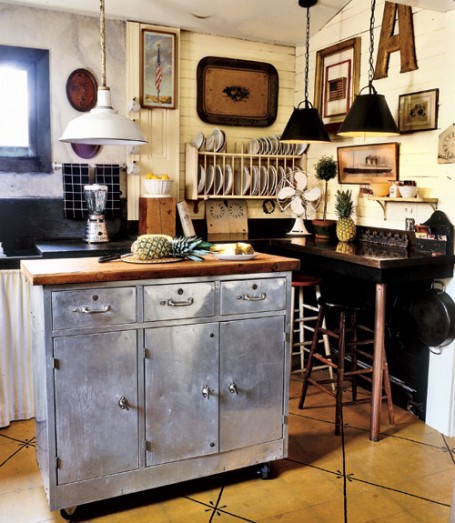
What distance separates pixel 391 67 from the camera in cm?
403

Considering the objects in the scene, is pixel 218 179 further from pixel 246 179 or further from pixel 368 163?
pixel 368 163

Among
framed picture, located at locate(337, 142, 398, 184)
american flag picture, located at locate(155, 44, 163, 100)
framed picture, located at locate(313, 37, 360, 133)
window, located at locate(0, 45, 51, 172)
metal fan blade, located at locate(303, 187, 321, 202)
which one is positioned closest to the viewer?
framed picture, located at locate(337, 142, 398, 184)

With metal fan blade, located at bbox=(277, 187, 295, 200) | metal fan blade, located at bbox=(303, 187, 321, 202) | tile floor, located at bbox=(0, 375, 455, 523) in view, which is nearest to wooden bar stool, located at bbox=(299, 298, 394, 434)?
tile floor, located at bbox=(0, 375, 455, 523)

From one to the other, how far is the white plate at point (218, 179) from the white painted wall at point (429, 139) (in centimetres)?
115

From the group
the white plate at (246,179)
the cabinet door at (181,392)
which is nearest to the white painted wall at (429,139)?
the white plate at (246,179)

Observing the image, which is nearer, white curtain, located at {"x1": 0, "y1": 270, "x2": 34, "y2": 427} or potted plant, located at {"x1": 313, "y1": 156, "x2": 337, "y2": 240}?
white curtain, located at {"x1": 0, "y1": 270, "x2": 34, "y2": 427}

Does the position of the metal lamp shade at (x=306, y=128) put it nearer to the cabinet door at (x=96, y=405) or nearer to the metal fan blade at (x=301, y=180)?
the metal fan blade at (x=301, y=180)

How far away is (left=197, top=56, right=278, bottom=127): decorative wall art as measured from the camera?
4766mm

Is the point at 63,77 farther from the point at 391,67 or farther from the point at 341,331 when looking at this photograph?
the point at 341,331

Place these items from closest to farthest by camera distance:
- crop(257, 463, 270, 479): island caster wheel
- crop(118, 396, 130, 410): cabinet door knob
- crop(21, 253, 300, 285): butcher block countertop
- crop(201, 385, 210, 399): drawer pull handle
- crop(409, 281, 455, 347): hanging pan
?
crop(21, 253, 300, 285): butcher block countertop < crop(118, 396, 130, 410): cabinet door knob < crop(201, 385, 210, 399): drawer pull handle < crop(257, 463, 270, 479): island caster wheel < crop(409, 281, 455, 347): hanging pan

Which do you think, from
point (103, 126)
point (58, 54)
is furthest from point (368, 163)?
point (58, 54)

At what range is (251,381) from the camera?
9.45ft

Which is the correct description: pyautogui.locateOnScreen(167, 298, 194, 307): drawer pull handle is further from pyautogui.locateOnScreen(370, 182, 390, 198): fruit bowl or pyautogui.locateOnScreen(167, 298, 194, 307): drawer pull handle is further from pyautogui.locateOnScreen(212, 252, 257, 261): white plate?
pyautogui.locateOnScreen(370, 182, 390, 198): fruit bowl

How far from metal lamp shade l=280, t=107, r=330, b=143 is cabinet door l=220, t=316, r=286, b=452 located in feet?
5.68
